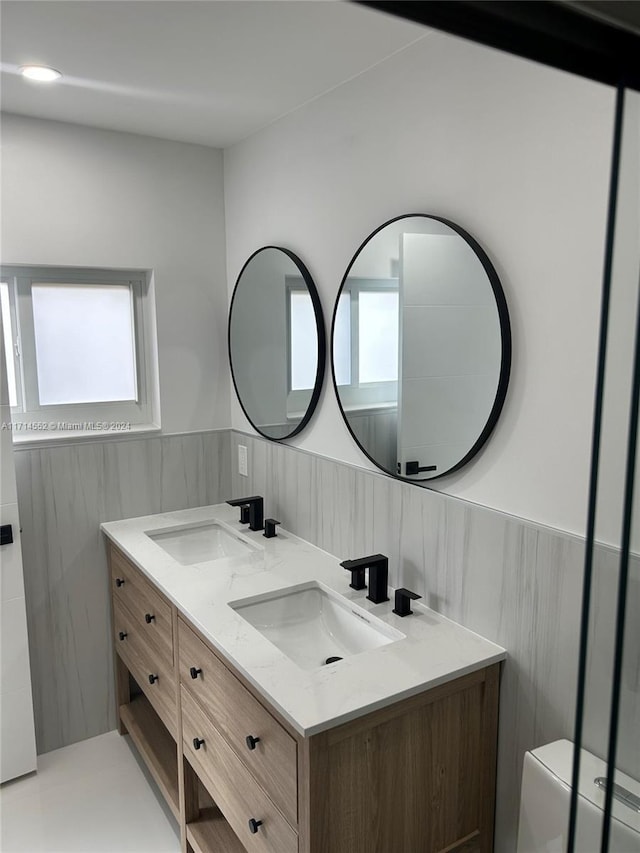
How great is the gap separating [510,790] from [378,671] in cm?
52

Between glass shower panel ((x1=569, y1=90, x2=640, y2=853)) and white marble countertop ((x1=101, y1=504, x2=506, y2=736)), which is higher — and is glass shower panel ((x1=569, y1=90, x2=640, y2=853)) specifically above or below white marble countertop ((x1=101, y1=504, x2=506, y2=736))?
above

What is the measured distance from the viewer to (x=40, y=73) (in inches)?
76.1

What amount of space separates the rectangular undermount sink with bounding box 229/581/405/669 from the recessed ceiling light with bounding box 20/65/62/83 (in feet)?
5.60

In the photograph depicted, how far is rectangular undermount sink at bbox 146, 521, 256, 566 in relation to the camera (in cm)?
254

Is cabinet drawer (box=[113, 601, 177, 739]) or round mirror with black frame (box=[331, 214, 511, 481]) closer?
round mirror with black frame (box=[331, 214, 511, 481])

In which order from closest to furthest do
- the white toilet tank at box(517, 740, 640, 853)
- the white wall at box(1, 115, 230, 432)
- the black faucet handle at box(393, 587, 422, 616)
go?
1. the white toilet tank at box(517, 740, 640, 853)
2. the black faucet handle at box(393, 587, 422, 616)
3. the white wall at box(1, 115, 230, 432)

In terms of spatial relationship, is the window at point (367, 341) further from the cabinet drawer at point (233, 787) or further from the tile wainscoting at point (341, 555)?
the cabinet drawer at point (233, 787)

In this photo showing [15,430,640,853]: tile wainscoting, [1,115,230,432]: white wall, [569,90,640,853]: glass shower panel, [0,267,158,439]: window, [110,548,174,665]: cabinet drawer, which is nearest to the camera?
[569,90,640,853]: glass shower panel

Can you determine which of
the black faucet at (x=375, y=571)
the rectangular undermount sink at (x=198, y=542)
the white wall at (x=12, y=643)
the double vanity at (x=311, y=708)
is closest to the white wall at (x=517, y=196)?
the black faucet at (x=375, y=571)

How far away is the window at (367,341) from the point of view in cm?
188

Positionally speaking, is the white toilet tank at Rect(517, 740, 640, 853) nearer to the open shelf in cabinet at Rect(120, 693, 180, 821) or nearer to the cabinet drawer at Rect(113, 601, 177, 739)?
the cabinet drawer at Rect(113, 601, 177, 739)

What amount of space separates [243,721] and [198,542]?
112cm

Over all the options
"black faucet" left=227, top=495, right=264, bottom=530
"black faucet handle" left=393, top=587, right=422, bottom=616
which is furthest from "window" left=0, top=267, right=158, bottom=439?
"black faucet handle" left=393, top=587, right=422, bottom=616

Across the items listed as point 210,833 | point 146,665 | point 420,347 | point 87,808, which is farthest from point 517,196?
point 87,808
